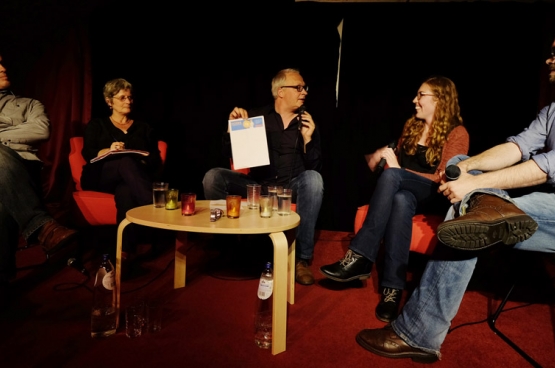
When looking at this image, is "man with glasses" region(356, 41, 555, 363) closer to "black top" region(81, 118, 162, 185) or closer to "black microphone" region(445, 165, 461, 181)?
"black microphone" region(445, 165, 461, 181)

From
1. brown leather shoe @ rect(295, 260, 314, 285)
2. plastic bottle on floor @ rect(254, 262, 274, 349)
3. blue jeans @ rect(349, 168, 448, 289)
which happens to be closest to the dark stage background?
brown leather shoe @ rect(295, 260, 314, 285)

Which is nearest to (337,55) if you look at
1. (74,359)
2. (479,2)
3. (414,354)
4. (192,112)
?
(479,2)

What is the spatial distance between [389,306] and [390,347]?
1.18 ft

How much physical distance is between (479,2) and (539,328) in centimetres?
240

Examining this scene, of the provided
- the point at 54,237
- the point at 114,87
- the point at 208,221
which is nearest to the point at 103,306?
the point at 54,237

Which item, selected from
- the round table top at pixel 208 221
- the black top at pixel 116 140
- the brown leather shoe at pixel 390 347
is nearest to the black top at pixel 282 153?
the black top at pixel 116 140

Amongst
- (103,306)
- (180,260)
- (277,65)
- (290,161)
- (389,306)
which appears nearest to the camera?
(103,306)

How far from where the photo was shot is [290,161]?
2.71m

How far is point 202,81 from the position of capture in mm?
3553

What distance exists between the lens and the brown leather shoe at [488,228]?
1145 millimetres

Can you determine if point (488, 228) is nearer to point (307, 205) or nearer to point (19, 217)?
point (307, 205)

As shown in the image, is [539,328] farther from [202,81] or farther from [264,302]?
[202,81]

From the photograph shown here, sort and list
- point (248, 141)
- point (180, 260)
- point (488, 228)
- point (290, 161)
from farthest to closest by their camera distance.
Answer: point (290, 161), point (248, 141), point (180, 260), point (488, 228)

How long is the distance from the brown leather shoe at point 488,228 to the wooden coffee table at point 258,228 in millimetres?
586
